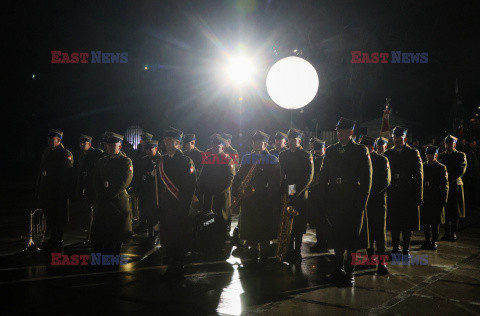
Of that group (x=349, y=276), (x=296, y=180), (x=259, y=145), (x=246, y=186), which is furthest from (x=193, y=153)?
(x=349, y=276)

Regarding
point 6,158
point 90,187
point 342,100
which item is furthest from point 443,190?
point 6,158

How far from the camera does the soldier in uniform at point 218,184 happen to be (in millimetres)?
7629

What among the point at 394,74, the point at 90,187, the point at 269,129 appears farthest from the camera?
the point at 394,74

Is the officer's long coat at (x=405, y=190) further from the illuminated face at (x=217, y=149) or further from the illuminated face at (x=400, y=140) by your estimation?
the illuminated face at (x=217, y=149)

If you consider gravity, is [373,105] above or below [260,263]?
above

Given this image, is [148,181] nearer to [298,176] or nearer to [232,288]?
[298,176]

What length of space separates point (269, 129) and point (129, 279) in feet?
40.0

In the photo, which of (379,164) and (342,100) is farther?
(342,100)

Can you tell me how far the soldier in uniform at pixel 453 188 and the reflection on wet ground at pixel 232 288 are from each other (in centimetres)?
188

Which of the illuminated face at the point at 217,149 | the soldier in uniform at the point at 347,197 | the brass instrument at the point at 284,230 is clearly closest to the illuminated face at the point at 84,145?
the illuminated face at the point at 217,149

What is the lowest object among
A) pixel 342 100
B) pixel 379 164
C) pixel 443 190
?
pixel 443 190

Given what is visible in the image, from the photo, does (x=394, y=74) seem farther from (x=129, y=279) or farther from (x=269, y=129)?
(x=129, y=279)

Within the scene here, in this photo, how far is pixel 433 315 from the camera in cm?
449

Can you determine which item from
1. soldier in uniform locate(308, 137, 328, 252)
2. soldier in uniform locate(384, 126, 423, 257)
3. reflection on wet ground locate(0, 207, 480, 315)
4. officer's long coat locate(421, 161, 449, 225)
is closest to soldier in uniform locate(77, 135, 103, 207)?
reflection on wet ground locate(0, 207, 480, 315)
